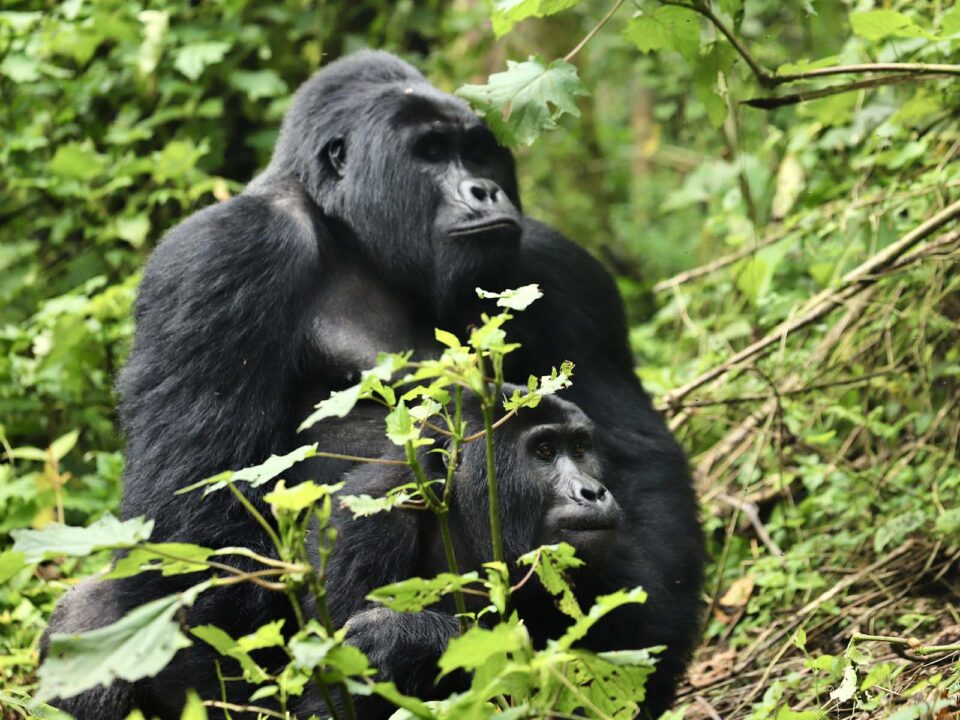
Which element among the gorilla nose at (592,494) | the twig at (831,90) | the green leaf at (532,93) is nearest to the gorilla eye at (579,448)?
the gorilla nose at (592,494)

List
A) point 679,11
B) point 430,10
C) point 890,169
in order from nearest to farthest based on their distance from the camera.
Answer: point 679,11 < point 890,169 < point 430,10

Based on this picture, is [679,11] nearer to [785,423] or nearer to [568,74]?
A: [568,74]

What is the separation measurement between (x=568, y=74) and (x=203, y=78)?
3540 millimetres

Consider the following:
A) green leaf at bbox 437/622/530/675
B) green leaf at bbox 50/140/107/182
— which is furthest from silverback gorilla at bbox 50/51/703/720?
green leaf at bbox 50/140/107/182

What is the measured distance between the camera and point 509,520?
3023mm

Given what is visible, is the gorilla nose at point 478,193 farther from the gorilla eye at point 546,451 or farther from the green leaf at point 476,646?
the green leaf at point 476,646

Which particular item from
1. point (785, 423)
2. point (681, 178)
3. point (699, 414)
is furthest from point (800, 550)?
point (681, 178)

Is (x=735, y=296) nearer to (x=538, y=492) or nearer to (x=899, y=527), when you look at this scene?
(x=899, y=527)

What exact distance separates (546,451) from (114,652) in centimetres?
154

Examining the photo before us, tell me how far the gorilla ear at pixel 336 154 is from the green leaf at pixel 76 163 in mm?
2336

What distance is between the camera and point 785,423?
13.9 feet

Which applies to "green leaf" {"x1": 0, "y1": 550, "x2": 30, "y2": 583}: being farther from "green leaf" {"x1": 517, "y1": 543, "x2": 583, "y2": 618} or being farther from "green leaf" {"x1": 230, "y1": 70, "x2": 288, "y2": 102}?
"green leaf" {"x1": 230, "y1": 70, "x2": 288, "y2": 102}

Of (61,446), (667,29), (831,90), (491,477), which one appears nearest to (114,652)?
(491,477)

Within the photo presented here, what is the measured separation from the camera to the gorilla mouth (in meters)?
3.53
